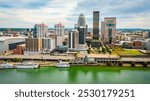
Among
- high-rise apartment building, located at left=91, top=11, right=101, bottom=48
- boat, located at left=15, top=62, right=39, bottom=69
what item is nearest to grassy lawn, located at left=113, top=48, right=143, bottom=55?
high-rise apartment building, located at left=91, top=11, right=101, bottom=48

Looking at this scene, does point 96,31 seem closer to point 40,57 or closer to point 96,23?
point 96,23

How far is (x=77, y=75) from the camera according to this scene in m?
3.32

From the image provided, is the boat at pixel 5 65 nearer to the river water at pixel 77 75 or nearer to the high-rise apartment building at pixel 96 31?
the river water at pixel 77 75

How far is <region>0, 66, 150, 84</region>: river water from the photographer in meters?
3.01

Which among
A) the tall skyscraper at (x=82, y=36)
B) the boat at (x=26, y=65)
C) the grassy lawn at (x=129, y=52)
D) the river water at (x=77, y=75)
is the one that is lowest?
the river water at (x=77, y=75)

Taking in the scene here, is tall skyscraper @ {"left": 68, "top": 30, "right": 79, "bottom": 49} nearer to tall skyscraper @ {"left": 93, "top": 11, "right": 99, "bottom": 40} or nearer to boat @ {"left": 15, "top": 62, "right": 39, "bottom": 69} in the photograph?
tall skyscraper @ {"left": 93, "top": 11, "right": 99, "bottom": 40}

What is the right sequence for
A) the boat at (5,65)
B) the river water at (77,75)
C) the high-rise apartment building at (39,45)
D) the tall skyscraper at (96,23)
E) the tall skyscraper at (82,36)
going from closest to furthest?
the river water at (77,75), the tall skyscraper at (96,23), the boat at (5,65), the high-rise apartment building at (39,45), the tall skyscraper at (82,36)

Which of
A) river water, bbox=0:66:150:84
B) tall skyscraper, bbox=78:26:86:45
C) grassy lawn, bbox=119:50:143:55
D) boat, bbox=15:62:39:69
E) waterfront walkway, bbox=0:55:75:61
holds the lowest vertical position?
river water, bbox=0:66:150:84

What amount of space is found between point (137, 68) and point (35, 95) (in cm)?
167

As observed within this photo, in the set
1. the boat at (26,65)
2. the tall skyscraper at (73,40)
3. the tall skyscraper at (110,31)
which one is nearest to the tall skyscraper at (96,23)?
the tall skyscraper at (110,31)

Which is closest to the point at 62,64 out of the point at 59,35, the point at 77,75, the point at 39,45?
the point at 77,75

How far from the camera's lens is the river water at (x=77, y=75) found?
3.01 meters

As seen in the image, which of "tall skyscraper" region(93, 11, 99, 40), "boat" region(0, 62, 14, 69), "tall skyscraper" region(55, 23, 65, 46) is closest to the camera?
"tall skyscraper" region(93, 11, 99, 40)

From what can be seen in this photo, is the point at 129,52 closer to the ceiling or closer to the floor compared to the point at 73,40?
closer to the floor
